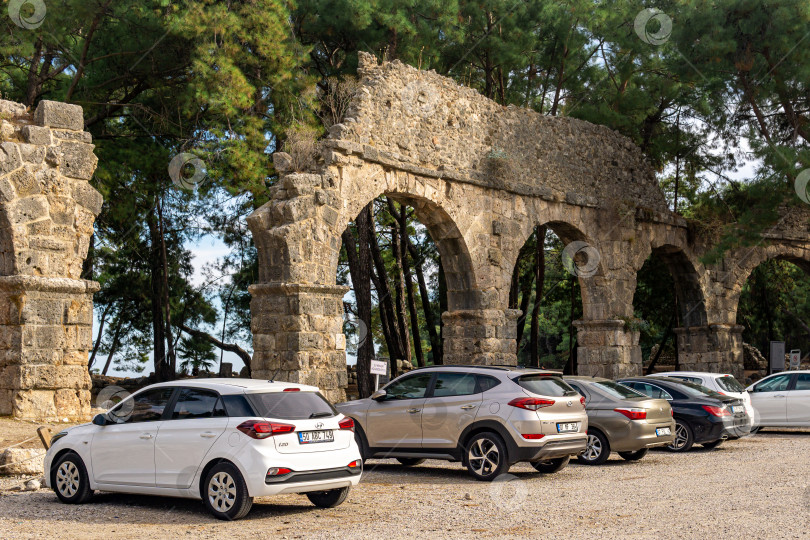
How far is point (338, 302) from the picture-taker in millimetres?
14727

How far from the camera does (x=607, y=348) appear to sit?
21.0 meters

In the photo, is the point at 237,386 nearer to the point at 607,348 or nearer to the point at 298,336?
the point at 298,336

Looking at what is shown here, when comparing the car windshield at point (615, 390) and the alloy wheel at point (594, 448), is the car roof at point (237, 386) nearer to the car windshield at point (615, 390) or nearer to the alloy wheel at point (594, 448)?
the alloy wheel at point (594, 448)

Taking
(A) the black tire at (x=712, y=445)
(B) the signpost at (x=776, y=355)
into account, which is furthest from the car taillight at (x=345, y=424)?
(B) the signpost at (x=776, y=355)

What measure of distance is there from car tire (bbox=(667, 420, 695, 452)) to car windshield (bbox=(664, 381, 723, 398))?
567mm

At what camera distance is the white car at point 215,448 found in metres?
7.27

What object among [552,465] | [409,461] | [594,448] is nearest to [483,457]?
[552,465]

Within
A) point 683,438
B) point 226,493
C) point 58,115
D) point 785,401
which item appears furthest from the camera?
point 785,401

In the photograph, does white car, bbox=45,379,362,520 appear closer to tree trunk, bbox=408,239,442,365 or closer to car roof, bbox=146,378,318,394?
car roof, bbox=146,378,318,394

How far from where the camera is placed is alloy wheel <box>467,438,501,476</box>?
9.68 metres

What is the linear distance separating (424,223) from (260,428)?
10.9 meters

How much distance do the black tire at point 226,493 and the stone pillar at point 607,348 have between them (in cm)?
1475

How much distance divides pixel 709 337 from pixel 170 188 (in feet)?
51.1

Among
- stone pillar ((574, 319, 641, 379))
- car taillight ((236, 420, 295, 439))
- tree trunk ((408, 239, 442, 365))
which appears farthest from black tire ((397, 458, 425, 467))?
tree trunk ((408, 239, 442, 365))
